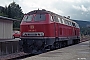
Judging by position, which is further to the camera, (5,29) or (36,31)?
(5,29)

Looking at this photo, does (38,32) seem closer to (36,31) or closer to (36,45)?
(36,31)

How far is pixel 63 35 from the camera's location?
23344mm

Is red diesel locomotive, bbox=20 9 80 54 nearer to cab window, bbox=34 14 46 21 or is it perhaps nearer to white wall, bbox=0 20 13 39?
cab window, bbox=34 14 46 21

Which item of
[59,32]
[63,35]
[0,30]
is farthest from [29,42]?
[0,30]

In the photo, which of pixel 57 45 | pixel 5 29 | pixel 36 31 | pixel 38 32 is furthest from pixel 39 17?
pixel 5 29

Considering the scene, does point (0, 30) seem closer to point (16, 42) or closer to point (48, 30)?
point (16, 42)

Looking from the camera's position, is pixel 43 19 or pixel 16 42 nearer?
pixel 43 19

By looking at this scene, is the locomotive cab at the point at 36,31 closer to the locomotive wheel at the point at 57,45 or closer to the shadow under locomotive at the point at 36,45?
the shadow under locomotive at the point at 36,45

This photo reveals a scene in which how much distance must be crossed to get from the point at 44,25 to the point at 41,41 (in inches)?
57.3

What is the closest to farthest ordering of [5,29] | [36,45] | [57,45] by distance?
[36,45]
[57,45]
[5,29]

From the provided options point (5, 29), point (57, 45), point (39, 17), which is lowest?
point (57, 45)

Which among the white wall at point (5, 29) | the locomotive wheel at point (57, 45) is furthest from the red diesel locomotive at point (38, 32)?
the white wall at point (5, 29)

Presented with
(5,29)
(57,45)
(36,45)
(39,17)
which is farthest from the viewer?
(5,29)

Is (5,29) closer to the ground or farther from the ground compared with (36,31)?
farther from the ground
